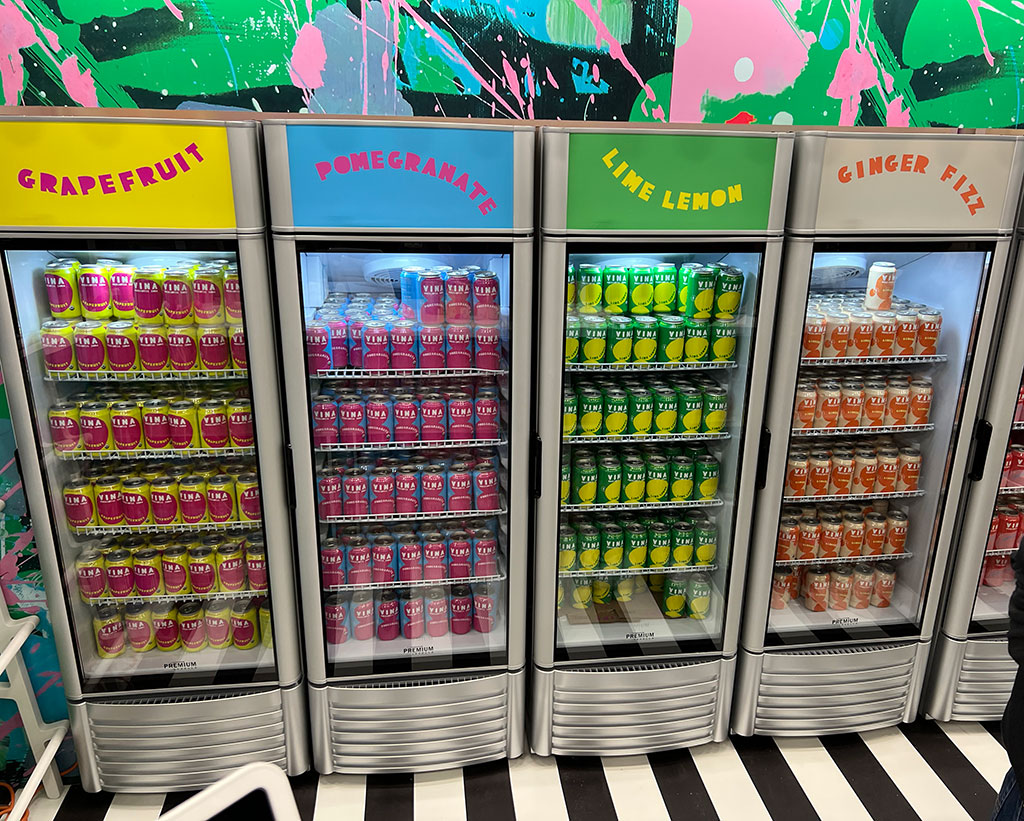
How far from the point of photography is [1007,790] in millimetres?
1675

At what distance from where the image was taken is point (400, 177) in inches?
84.4

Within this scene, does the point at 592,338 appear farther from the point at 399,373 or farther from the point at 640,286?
the point at 399,373

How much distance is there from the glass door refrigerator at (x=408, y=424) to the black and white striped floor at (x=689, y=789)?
0.34ft

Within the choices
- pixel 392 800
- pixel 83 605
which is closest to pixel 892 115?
pixel 392 800

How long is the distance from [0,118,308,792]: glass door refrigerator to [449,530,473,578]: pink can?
59cm

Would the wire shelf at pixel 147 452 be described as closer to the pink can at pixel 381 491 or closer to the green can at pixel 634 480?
the pink can at pixel 381 491

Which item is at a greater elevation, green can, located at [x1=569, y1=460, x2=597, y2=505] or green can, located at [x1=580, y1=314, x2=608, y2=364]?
green can, located at [x1=580, y1=314, x2=608, y2=364]

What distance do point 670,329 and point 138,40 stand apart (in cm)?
220

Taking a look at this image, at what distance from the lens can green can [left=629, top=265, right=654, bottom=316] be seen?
8.50ft

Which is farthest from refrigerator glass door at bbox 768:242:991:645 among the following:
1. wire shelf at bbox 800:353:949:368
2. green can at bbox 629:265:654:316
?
green can at bbox 629:265:654:316

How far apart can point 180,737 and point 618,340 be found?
2.10 meters

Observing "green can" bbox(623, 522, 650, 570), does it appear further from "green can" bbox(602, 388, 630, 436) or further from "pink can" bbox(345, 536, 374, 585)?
"pink can" bbox(345, 536, 374, 585)

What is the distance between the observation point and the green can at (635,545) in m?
2.83

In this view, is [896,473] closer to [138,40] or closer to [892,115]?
[892,115]
